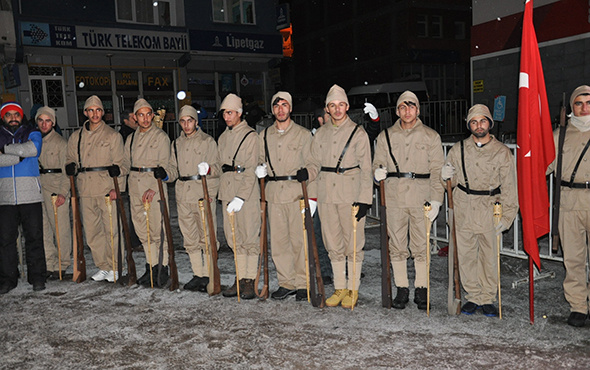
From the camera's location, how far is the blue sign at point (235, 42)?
19.4 metres

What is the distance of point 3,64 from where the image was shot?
17547mm

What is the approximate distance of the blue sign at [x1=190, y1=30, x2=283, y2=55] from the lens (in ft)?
63.6

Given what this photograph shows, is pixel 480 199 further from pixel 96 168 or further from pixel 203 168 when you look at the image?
pixel 96 168

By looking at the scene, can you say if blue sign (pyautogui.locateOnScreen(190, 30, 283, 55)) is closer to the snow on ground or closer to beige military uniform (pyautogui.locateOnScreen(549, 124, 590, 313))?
the snow on ground

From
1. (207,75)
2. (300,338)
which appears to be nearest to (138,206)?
(300,338)

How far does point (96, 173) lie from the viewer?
6.41 meters

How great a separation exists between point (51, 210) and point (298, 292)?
11.8 ft

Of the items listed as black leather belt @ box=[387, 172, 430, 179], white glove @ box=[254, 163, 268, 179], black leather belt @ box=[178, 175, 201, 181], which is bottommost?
black leather belt @ box=[387, 172, 430, 179]

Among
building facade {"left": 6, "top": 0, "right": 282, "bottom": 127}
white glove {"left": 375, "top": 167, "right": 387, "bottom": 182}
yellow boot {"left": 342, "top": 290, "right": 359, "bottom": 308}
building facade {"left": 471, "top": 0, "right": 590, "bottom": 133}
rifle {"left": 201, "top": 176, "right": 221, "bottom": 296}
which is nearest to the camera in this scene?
white glove {"left": 375, "top": 167, "right": 387, "bottom": 182}

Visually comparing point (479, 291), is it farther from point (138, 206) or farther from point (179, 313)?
point (138, 206)

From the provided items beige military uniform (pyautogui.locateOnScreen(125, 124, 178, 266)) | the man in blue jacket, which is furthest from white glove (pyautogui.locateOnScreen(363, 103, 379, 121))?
the man in blue jacket

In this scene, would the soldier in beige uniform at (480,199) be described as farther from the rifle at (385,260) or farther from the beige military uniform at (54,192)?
the beige military uniform at (54,192)

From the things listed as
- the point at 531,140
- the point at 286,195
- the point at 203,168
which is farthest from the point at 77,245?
the point at 531,140

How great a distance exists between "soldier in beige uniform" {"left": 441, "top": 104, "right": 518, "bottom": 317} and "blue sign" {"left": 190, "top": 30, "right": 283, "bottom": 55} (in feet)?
52.5
